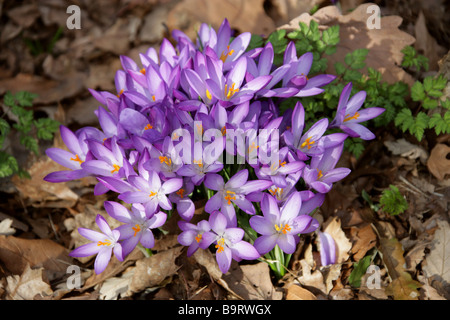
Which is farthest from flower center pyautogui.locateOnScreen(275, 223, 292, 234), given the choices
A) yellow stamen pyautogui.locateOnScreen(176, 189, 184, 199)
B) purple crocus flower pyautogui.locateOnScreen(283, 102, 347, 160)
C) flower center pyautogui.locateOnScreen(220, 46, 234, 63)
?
flower center pyautogui.locateOnScreen(220, 46, 234, 63)

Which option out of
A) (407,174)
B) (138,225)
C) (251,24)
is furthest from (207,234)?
(251,24)

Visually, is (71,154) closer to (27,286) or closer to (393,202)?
(27,286)

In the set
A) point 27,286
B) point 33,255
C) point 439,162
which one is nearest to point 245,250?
point 27,286

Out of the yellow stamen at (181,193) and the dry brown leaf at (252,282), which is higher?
the yellow stamen at (181,193)

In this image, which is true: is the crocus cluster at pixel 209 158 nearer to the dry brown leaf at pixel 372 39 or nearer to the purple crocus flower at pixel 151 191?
the purple crocus flower at pixel 151 191

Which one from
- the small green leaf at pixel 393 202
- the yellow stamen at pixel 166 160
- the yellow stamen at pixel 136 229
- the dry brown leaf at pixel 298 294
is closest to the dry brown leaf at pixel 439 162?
the small green leaf at pixel 393 202

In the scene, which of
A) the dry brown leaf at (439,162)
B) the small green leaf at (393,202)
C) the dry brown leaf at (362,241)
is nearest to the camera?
the dry brown leaf at (362,241)
